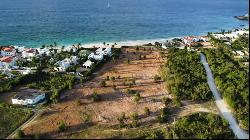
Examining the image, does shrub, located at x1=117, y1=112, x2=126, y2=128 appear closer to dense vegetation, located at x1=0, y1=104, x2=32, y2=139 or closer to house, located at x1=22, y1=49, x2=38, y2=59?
dense vegetation, located at x1=0, y1=104, x2=32, y2=139

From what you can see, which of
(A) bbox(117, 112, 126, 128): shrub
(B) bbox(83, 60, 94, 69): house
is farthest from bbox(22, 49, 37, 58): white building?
(A) bbox(117, 112, 126, 128): shrub

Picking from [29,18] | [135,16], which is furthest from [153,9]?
[29,18]

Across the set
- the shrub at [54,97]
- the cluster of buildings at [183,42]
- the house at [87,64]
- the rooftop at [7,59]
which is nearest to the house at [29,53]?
the rooftop at [7,59]

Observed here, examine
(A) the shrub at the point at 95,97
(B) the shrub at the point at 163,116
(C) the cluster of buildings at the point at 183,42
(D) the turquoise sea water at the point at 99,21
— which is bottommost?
(B) the shrub at the point at 163,116

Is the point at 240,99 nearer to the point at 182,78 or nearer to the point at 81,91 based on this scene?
the point at 182,78

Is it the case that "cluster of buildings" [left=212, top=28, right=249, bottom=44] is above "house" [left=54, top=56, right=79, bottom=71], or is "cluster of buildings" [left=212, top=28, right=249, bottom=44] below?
above

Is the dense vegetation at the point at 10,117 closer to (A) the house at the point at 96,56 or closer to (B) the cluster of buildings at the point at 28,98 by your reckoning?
(B) the cluster of buildings at the point at 28,98

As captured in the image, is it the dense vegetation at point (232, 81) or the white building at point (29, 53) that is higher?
the white building at point (29, 53)
